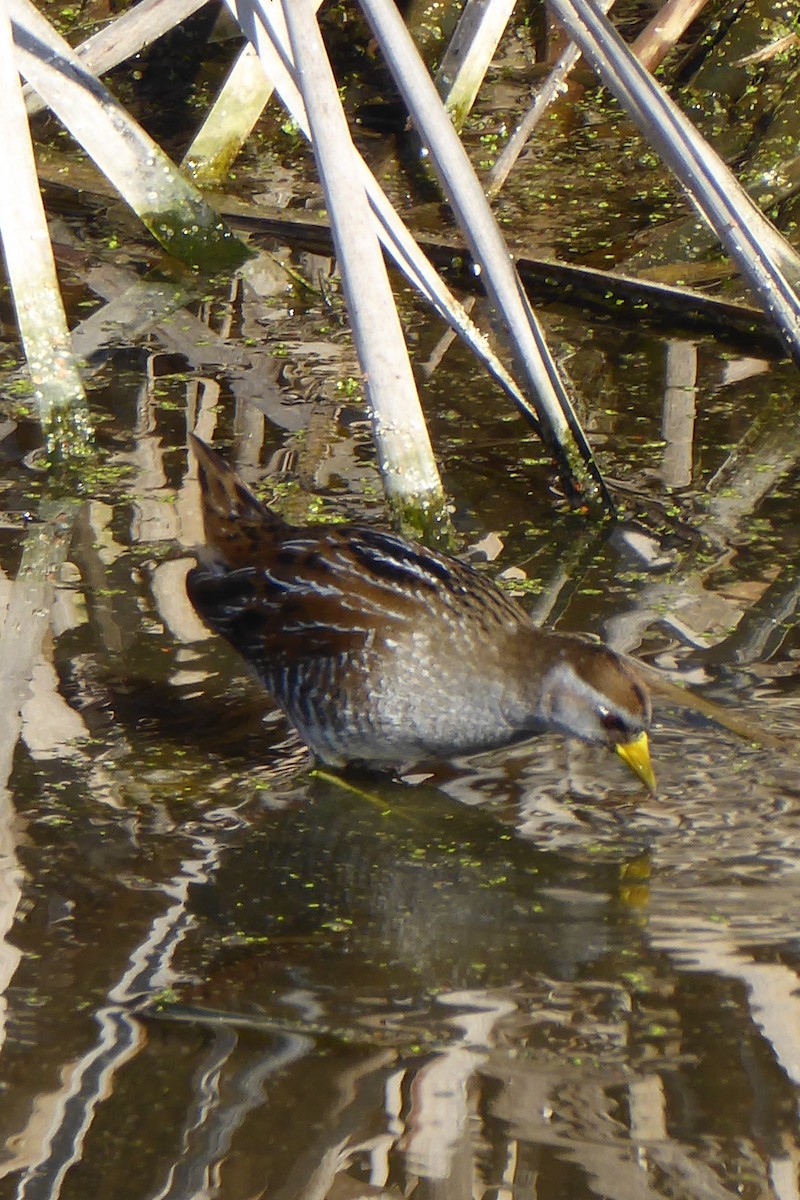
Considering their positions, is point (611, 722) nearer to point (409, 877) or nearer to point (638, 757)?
point (638, 757)

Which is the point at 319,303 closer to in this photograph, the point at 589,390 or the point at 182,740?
the point at 589,390

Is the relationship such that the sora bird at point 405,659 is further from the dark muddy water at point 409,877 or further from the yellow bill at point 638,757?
the dark muddy water at point 409,877

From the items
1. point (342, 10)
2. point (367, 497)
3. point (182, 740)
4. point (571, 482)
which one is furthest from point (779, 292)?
point (342, 10)

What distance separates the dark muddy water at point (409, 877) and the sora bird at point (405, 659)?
14 centimetres

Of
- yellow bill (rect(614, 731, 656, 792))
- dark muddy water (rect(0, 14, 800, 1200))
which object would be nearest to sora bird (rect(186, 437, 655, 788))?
yellow bill (rect(614, 731, 656, 792))

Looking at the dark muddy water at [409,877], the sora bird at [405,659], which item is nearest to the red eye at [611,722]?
the sora bird at [405,659]

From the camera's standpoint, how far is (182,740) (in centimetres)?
332

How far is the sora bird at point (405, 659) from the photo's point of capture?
310 cm

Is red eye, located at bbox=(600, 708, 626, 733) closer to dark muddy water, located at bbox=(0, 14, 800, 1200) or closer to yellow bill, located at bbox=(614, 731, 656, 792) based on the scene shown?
yellow bill, located at bbox=(614, 731, 656, 792)

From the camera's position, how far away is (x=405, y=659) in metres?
3.17

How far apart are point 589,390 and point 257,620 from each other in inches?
73.7

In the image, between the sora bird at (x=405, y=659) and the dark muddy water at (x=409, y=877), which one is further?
the sora bird at (x=405, y=659)

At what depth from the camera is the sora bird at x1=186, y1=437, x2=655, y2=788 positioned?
3.10 meters

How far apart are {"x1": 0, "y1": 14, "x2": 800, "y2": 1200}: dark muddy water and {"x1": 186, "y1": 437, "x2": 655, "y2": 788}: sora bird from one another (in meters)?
0.14
